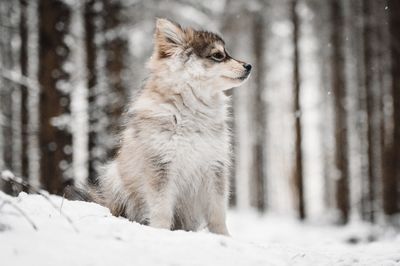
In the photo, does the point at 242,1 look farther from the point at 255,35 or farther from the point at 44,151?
the point at 44,151

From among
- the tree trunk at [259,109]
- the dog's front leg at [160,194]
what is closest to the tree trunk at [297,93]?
the tree trunk at [259,109]

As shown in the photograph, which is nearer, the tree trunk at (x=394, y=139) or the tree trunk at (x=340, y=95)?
the tree trunk at (x=394, y=139)

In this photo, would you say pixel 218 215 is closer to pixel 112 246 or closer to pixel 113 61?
pixel 112 246

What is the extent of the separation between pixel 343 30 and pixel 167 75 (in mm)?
14314

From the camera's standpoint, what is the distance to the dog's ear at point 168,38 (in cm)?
549

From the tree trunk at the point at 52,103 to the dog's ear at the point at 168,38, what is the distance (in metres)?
5.21

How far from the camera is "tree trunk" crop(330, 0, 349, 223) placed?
17641 millimetres

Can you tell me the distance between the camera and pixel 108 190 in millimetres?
5555

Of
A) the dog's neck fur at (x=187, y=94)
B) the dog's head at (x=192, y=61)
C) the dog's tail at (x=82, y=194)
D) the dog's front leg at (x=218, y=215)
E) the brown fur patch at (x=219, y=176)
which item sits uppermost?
the dog's head at (x=192, y=61)

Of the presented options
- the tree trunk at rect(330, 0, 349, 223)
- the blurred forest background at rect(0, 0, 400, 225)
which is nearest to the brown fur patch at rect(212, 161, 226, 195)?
the blurred forest background at rect(0, 0, 400, 225)

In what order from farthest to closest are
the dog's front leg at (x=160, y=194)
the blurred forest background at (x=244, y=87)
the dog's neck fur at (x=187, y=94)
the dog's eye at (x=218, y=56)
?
the blurred forest background at (x=244, y=87) → the dog's eye at (x=218, y=56) → the dog's neck fur at (x=187, y=94) → the dog's front leg at (x=160, y=194)

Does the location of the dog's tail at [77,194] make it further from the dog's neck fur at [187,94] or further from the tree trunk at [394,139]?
the tree trunk at [394,139]

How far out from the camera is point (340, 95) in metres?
18.1

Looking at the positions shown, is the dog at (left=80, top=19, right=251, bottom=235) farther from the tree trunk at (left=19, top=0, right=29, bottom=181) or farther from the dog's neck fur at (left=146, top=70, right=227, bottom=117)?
the tree trunk at (left=19, top=0, right=29, bottom=181)
